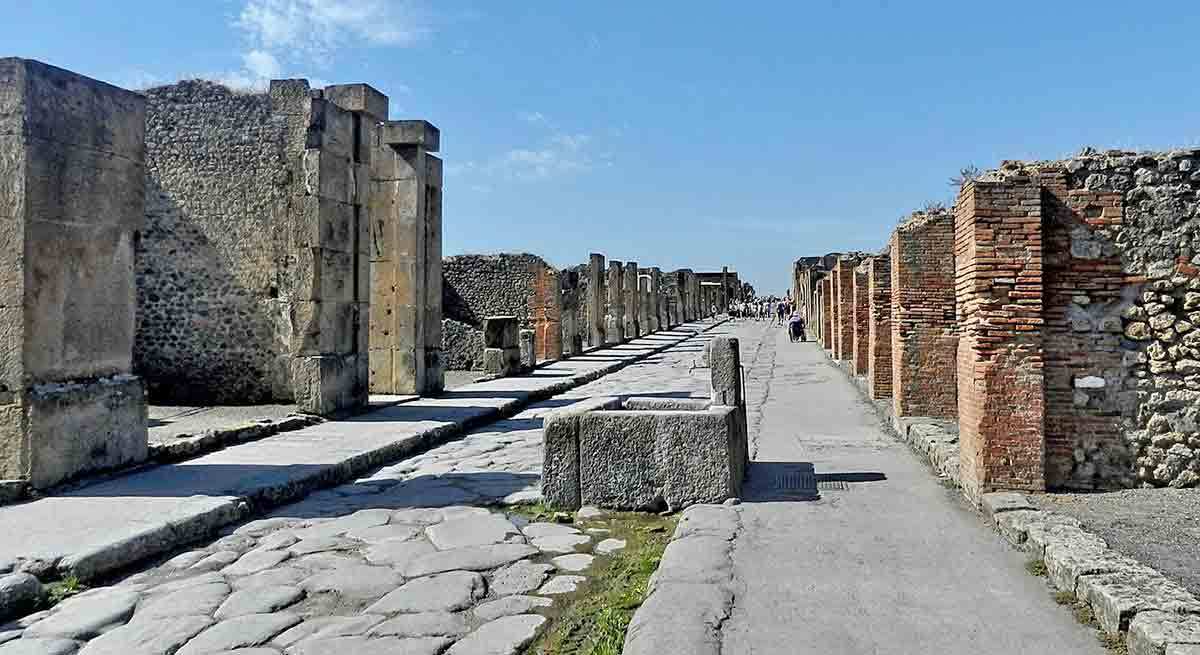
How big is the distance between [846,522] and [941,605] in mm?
1637

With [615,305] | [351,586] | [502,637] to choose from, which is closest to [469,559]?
[351,586]

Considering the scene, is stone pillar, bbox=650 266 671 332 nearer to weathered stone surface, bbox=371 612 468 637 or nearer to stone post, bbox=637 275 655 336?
stone post, bbox=637 275 655 336

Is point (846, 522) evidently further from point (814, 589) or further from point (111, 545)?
point (111, 545)

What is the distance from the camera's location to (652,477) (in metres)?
6.31

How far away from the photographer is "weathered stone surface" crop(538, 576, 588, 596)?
4.63 m

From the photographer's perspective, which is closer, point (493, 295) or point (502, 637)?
point (502, 637)

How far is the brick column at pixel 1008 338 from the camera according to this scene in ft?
20.5

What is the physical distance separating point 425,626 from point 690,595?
3.92 ft

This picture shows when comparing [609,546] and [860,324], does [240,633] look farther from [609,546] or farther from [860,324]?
[860,324]

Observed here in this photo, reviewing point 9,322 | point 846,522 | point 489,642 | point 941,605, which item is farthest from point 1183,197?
point 9,322

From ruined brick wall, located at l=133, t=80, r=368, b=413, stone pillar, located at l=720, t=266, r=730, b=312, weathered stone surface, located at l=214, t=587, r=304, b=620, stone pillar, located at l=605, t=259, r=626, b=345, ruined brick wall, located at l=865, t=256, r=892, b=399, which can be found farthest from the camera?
stone pillar, located at l=720, t=266, r=730, b=312

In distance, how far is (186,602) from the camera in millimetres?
4512

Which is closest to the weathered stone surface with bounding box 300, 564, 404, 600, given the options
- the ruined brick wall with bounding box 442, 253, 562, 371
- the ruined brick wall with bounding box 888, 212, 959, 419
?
the ruined brick wall with bounding box 888, 212, 959, 419

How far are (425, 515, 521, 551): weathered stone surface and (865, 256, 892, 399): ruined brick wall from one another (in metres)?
8.09
